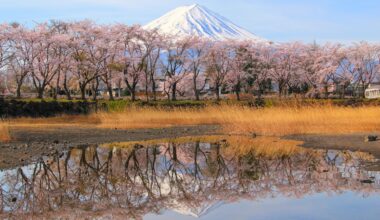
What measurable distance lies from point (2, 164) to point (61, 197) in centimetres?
413

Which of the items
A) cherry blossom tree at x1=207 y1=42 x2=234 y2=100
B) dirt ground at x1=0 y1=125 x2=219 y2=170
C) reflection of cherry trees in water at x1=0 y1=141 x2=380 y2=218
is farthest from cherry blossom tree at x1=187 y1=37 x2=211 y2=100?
reflection of cherry trees in water at x1=0 y1=141 x2=380 y2=218

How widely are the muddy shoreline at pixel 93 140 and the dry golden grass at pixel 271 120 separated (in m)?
1.44

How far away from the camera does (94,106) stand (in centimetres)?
3516

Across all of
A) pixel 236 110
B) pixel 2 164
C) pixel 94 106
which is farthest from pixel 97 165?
pixel 94 106

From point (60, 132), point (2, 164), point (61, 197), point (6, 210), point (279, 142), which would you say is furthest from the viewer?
point (60, 132)

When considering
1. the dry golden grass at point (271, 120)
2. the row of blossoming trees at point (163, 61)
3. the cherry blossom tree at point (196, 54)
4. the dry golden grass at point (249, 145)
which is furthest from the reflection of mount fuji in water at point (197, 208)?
the cherry blossom tree at point (196, 54)

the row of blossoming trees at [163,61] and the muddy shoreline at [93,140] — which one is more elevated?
the row of blossoming trees at [163,61]

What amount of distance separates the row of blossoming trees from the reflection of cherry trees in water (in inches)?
1295

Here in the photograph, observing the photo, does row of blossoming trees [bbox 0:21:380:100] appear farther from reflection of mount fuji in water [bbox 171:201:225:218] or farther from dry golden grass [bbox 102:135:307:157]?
reflection of mount fuji in water [bbox 171:201:225:218]

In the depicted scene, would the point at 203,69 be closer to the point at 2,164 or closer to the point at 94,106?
the point at 94,106

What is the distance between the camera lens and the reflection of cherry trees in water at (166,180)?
757 cm

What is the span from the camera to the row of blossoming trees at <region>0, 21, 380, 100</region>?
148ft

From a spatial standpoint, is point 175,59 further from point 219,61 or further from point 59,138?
point 59,138

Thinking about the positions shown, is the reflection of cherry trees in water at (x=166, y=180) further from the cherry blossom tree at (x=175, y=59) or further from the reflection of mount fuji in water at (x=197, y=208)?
the cherry blossom tree at (x=175, y=59)
